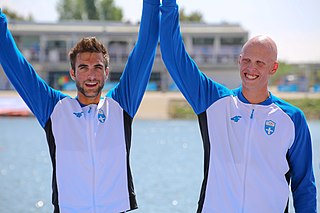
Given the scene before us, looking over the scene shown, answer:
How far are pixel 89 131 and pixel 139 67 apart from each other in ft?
1.38

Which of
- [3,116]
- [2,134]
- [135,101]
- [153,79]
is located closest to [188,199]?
[135,101]

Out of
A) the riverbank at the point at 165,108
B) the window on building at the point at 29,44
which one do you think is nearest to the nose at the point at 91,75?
the riverbank at the point at 165,108

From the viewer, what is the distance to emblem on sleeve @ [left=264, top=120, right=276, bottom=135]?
276 cm

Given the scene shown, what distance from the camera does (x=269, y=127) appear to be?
9.09ft

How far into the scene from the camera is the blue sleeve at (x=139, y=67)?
2.86m

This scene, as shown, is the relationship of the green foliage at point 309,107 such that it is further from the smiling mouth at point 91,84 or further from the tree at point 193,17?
the tree at point 193,17

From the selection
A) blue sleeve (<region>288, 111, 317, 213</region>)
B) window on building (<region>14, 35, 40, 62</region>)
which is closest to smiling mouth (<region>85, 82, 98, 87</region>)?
blue sleeve (<region>288, 111, 317, 213</region>)

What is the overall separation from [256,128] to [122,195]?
2.48 ft

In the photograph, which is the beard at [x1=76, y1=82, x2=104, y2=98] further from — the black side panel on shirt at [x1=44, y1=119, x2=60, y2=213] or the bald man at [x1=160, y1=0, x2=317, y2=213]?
the bald man at [x1=160, y1=0, x2=317, y2=213]

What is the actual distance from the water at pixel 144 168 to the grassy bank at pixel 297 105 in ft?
9.64

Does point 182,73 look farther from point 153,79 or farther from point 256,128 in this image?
point 153,79

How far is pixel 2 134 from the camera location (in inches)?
658

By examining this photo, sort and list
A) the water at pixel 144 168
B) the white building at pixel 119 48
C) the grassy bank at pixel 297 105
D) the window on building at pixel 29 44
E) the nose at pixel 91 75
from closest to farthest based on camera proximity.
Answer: the nose at pixel 91 75 < the water at pixel 144 168 < the grassy bank at pixel 297 105 < the white building at pixel 119 48 < the window on building at pixel 29 44

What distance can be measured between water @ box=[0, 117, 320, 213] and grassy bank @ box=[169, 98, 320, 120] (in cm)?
294
